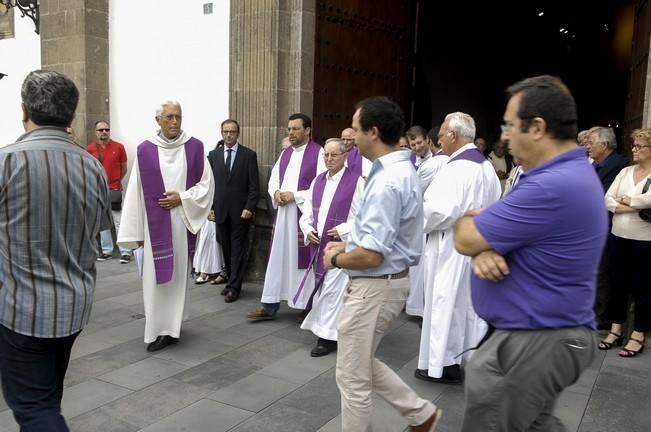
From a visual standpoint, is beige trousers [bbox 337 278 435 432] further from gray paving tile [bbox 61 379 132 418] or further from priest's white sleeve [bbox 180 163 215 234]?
priest's white sleeve [bbox 180 163 215 234]

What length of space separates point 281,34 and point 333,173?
8.19 ft

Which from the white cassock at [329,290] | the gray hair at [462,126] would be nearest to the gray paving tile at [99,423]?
the white cassock at [329,290]

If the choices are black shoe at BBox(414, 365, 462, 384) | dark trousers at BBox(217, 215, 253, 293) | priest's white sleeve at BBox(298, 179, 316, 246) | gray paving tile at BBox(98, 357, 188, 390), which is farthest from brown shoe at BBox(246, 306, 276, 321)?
black shoe at BBox(414, 365, 462, 384)

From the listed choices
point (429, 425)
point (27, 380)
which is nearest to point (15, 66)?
point (27, 380)

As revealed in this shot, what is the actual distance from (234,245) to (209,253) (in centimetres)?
65

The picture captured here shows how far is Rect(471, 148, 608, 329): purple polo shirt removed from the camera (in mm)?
1821

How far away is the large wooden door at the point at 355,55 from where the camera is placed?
6.84 m

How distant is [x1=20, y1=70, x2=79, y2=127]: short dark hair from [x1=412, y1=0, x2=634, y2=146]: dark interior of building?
8544 millimetres

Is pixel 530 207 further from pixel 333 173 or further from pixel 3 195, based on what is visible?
pixel 333 173

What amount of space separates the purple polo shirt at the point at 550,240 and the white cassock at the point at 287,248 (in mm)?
3531

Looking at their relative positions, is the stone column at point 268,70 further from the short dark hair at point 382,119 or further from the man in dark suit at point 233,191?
the short dark hair at point 382,119

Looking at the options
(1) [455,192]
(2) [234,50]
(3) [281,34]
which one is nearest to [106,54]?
(2) [234,50]

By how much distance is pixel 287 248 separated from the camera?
5.53 m

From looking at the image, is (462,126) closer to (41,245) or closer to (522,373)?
(522,373)
